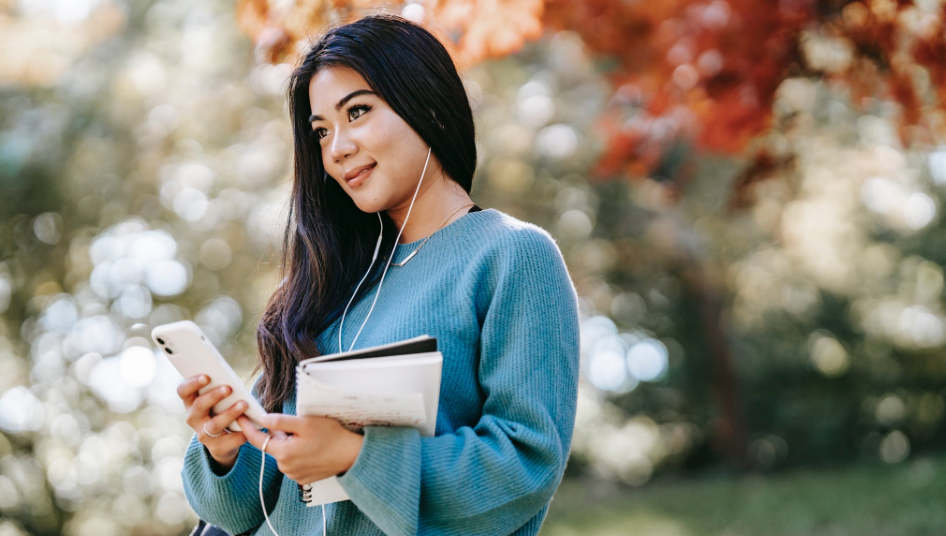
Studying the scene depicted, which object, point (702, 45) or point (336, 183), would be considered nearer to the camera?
point (336, 183)

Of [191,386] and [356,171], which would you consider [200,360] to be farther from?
[356,171]

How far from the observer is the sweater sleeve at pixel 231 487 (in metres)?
1.65

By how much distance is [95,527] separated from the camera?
7.66m

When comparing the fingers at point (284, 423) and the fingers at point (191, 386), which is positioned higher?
the fingers at point (191, 386)

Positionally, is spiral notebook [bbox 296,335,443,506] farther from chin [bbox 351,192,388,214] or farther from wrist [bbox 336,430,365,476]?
chin [bbox 351,192,388,214]

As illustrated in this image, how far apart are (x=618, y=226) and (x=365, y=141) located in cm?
898

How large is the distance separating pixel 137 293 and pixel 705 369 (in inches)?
304

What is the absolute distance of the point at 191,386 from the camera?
1409mm

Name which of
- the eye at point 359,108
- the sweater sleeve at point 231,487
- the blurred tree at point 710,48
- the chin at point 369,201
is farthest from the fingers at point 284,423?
the blurred tree at point 710,48

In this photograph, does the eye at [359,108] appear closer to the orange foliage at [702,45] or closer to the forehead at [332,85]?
the forehead at [332,85]

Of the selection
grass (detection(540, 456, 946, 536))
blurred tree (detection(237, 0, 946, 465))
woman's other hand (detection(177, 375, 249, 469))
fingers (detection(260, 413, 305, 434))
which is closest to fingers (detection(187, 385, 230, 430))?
woman's other hand (detection(177, 375, 249, 469))

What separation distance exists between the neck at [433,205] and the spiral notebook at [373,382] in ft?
1.73

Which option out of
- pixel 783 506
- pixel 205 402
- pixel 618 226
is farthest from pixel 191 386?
pixel 618 226

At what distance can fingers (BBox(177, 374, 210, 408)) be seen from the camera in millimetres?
1401
